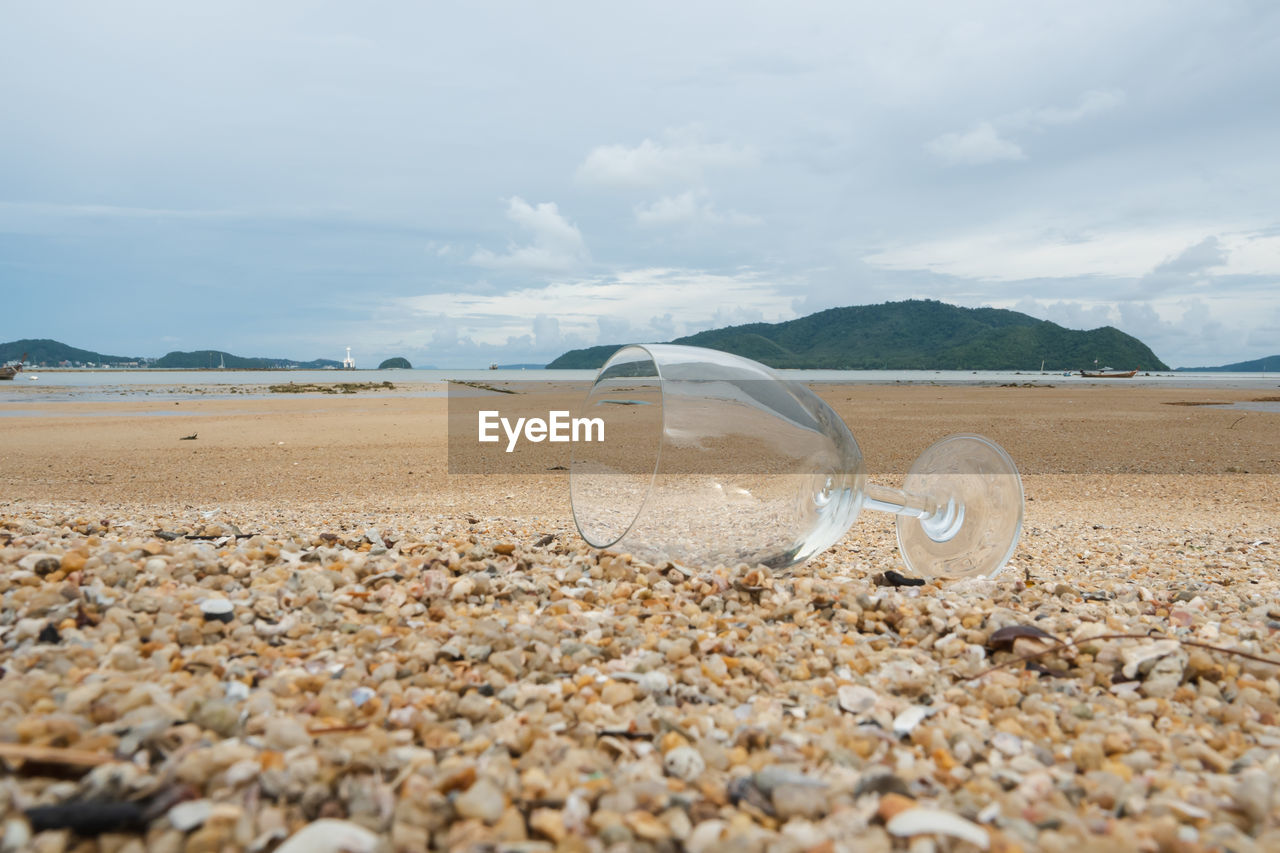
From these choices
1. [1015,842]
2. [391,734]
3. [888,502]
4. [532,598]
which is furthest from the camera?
[888,502]

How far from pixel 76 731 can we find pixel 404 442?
1146 cm

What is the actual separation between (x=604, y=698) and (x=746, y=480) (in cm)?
118

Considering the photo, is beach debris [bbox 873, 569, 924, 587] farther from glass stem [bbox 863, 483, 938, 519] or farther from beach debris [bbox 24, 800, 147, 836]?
beach debris [bbox 24, 800, 147, 836]

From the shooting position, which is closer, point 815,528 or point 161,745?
point 161,745

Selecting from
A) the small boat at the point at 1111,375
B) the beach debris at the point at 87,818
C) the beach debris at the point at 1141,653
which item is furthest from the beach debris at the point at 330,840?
the small boat at the point at 1111,375

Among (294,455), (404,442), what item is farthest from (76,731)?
(404,442)

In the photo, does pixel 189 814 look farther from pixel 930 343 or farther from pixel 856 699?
pixel 930 343

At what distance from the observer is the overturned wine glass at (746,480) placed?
9.66 feet

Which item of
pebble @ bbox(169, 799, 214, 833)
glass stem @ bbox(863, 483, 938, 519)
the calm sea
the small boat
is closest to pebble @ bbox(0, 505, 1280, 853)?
pebble @ bbox(169, 799, 214, 833)

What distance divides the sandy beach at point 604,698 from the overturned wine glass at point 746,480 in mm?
162

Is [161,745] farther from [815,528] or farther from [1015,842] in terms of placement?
[815,528]

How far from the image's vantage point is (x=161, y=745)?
1.59m

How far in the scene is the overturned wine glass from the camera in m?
2.95

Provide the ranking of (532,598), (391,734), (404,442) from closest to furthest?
(391,734) → (532,598) → (404,442)
